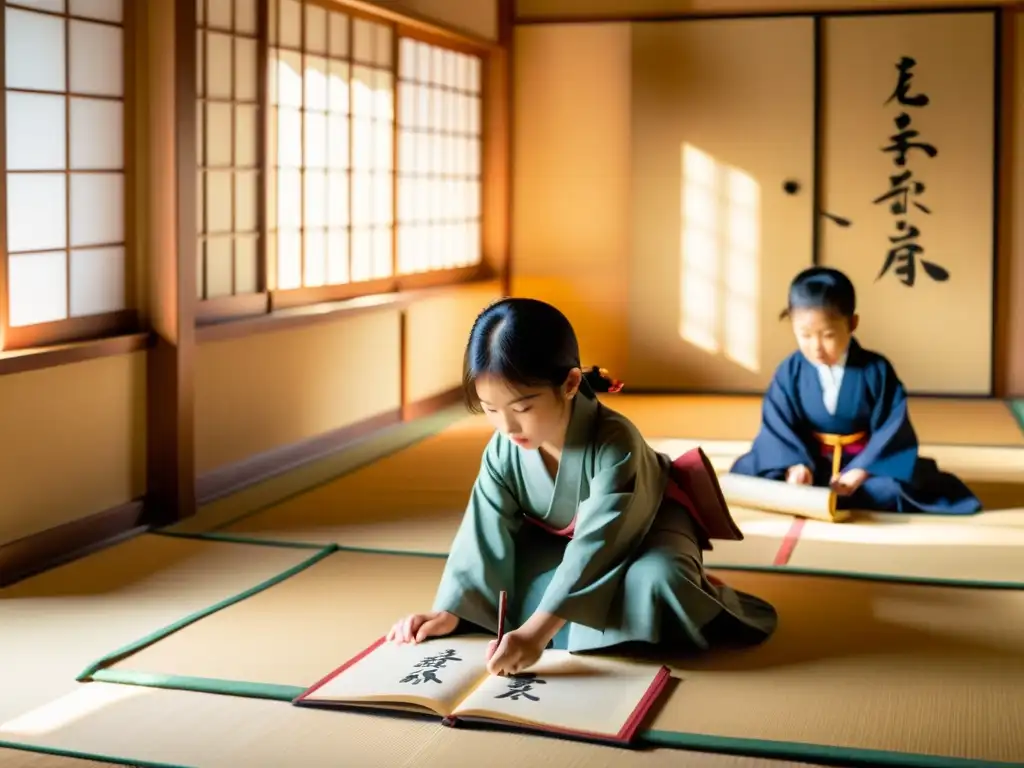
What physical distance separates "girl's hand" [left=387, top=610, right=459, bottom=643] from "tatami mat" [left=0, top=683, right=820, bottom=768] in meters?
0.36

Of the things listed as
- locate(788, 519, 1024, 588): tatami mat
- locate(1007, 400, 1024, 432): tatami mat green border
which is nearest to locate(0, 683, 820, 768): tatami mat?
locate(788, 519, 1024, 588): tatami mat

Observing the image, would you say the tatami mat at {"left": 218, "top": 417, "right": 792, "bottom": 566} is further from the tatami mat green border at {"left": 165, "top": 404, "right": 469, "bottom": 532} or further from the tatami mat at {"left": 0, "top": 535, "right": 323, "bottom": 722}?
the tatami mat at {"left": 0, "top": 535, "right": 323, "bottom": 722}

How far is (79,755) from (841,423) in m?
2.93

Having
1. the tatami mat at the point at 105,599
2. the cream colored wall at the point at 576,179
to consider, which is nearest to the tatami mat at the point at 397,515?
the tatami mat at the point at 105,599

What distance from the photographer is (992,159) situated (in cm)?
709

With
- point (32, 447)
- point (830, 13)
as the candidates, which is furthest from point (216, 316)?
point (830, 13)

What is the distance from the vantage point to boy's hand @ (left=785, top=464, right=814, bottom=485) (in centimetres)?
454

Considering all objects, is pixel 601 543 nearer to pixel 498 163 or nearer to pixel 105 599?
pixel 105 599

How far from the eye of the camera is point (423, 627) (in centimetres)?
292

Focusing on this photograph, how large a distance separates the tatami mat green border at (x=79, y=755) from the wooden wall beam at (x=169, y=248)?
188cm

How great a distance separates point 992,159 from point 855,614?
4459 mm

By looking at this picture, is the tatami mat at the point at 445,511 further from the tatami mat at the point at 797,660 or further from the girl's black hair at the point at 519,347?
the girl's black hair at the point at 519,347

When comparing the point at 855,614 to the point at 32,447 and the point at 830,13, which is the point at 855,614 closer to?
the point at 32,447

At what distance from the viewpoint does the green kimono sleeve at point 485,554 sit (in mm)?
2943
